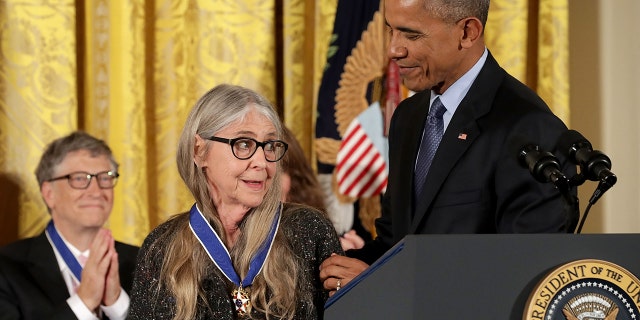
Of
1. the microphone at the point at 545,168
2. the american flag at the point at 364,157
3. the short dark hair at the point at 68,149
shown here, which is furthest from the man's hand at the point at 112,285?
the microphone at the point at 545,168

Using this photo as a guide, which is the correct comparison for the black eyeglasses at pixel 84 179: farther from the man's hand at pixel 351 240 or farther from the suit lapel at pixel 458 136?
the suit lapel at pixel 458 136

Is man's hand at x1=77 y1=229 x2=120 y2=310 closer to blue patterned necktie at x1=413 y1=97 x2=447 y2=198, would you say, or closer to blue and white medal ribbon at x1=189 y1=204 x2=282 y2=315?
blue and white medal ribbon at x1=189 y1=204 x2=282 y2=315

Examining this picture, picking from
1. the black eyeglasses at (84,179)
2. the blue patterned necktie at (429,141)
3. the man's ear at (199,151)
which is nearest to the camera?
the man's ear at (199,151)

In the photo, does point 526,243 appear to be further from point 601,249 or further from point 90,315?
point 90,315

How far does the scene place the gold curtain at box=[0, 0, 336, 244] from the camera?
4910 mm

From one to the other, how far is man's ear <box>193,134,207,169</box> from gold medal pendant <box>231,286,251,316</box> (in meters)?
0.39

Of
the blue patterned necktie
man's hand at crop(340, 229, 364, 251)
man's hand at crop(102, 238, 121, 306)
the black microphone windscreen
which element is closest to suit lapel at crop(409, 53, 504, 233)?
the blue patterned necktie

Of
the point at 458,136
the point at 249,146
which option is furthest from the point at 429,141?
the point at 249,146

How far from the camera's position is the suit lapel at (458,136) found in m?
2.65

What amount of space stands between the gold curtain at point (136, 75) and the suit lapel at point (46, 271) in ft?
2.61

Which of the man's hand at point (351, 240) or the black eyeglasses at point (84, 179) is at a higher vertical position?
the black eyeglasses at point (84, 179)

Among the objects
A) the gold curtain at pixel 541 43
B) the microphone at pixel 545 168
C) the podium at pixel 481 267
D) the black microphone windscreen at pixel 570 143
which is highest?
the gold curtain at pixel 541 43

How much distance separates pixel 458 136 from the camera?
266 cm

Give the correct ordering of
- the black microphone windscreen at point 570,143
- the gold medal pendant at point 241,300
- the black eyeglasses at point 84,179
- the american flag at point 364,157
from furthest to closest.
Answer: the american flag at point 364,157 → the black eyeglasses at point 84,179 → the gold medal pendant at point 241,300 → the black microphone windscreen at point 570,143
